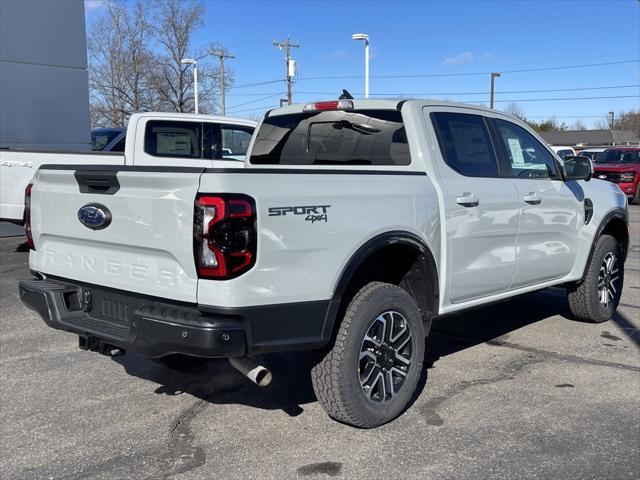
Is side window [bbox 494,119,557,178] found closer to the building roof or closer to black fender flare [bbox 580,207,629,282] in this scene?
black fender flare [bbox 580,207,629,282]

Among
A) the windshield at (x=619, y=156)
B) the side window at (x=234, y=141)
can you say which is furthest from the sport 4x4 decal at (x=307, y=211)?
the windshield at (x=619, y=156)

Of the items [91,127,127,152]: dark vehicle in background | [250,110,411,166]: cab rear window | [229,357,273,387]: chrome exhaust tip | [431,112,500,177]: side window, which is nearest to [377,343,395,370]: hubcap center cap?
[229,357,273,387]: chrome exhaust tip

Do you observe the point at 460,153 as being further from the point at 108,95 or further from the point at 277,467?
the point at 108,95

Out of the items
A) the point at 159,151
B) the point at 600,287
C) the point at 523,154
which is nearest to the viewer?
the point at 523,154

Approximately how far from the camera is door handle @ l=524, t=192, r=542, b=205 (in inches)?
194

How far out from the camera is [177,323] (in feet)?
9.99

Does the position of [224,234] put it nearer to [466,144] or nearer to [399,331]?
[399,331]

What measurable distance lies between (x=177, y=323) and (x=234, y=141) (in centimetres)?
660

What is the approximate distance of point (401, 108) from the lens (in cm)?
442

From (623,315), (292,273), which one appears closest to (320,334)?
(292,273)

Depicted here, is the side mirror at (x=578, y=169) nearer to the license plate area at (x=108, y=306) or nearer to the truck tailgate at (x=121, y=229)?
the truck tailgate at (x=121, y=229)

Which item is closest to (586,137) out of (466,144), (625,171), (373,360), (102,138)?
(625,171)

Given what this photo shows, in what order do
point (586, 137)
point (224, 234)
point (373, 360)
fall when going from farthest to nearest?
point (586, 137) < point (373, 360) < point (224, 234)

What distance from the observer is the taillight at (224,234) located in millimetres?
2949
